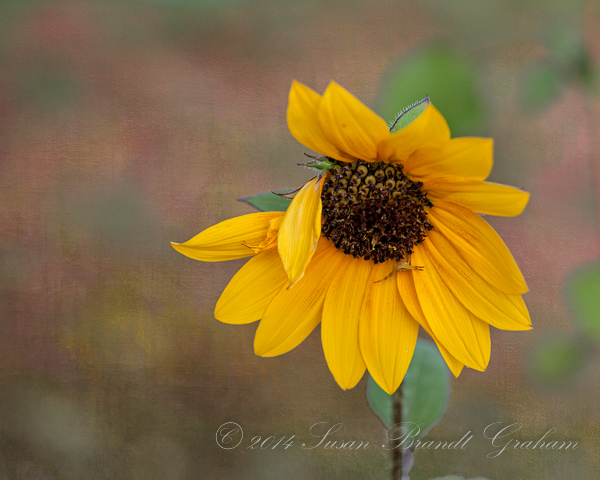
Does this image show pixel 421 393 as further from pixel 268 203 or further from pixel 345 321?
pixel 268 203

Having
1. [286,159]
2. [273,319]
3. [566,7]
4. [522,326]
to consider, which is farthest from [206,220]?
[566,7]

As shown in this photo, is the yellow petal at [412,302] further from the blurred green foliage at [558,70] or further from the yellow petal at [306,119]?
the blurred green foliage at [558,70]

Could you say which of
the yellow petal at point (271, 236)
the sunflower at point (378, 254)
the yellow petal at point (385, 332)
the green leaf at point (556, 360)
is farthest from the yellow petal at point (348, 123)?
the green leaf at point (556, 360)

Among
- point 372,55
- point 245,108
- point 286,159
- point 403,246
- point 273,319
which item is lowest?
point 273,319

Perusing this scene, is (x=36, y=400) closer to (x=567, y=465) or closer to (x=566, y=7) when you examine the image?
(x=567, y=465)

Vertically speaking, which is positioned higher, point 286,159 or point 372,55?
point 372,55

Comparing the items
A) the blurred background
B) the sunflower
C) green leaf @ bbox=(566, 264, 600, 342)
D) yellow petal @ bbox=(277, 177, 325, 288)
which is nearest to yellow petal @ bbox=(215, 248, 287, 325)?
the sunflower
